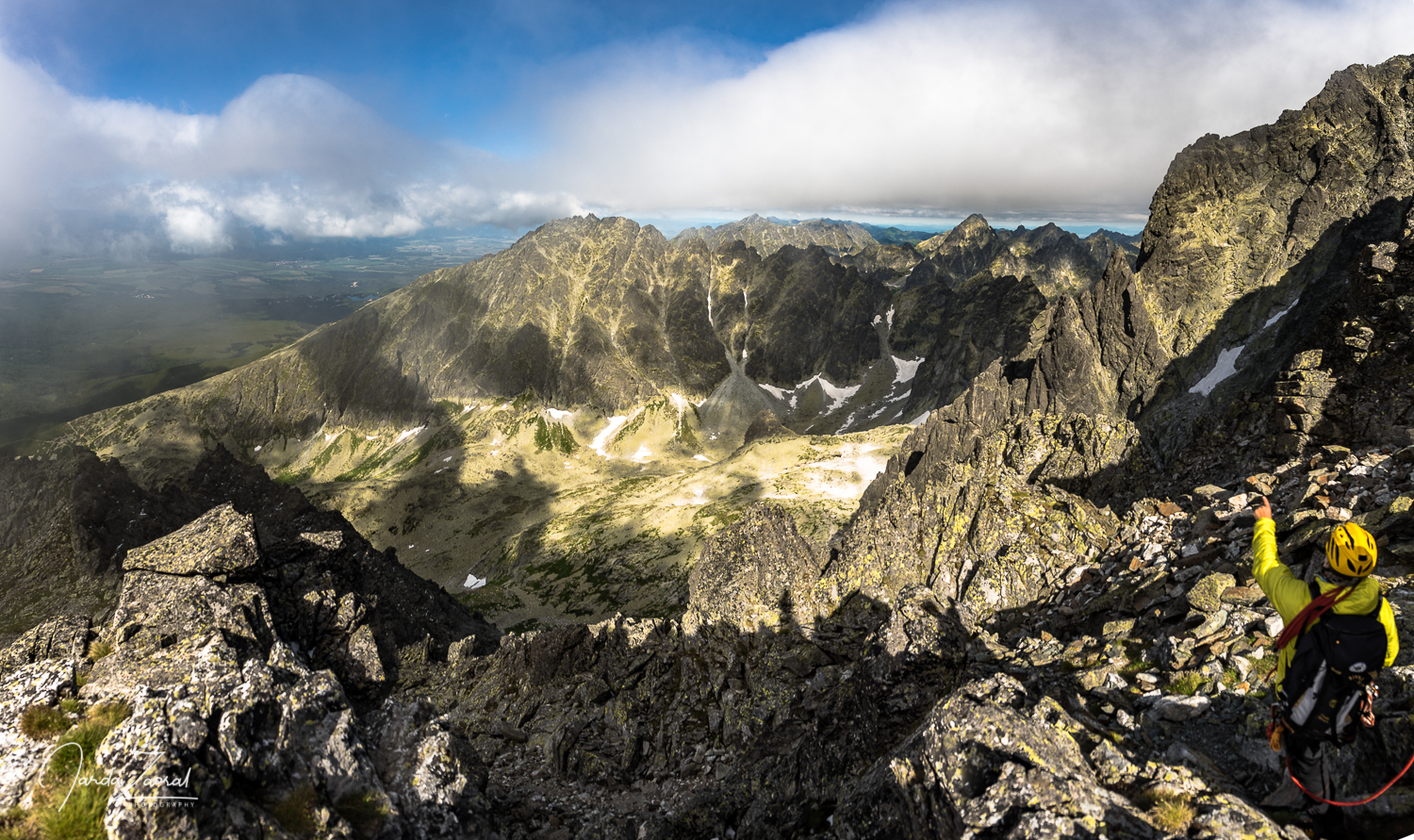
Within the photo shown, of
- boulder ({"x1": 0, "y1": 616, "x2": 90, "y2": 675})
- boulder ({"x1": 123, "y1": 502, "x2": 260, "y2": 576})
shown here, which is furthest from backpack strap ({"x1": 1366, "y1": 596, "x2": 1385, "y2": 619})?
boulder ({"x1": 123, "y1": 502, "x2": 260, "y2": 576})

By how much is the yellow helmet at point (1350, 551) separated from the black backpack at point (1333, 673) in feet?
3.05

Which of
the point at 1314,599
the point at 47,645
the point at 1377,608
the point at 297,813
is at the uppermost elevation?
the point at 1377,608

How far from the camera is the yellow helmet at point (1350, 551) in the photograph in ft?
25.5

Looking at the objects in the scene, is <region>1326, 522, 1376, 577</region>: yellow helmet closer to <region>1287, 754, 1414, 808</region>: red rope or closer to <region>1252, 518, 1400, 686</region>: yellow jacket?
<region>1252, 518, 1400, 686</region>: yellow jacket

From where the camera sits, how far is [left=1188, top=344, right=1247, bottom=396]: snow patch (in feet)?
277

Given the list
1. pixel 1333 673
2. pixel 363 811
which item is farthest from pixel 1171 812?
pixel 363 811

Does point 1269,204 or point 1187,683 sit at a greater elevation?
point 1269,204

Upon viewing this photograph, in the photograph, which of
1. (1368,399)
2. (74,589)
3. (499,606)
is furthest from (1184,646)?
(74,589)

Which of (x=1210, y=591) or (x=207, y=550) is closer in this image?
(x=1210, y=591)

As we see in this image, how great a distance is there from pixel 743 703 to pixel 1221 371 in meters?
103

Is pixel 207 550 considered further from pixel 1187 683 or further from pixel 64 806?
pixel 1187 683

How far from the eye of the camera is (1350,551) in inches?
314

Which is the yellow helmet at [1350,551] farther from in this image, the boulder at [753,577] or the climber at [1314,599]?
the boulder at [753,577]

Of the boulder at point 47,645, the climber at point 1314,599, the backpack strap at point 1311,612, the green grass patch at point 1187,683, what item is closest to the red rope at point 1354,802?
the climber at point 1314,599
